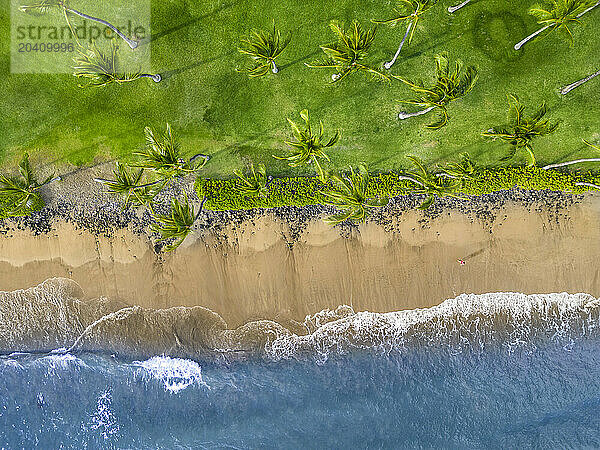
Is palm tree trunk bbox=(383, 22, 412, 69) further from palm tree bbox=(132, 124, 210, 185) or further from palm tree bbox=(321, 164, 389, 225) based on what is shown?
palm tree bbox=(132, 124, 210, 185)

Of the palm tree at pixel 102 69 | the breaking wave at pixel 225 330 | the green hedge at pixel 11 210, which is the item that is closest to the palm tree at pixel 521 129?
the breaking wave at pixel 225 330

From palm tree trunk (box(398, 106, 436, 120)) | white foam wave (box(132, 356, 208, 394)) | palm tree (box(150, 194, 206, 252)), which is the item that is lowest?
white foam wave (box(132, 356, 208, 394))

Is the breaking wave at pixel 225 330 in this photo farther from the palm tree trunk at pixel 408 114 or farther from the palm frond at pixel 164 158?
the palm tree trunk at pixel 408 114

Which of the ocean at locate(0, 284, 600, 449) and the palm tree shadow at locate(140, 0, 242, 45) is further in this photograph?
the ocean at locate(0, 284, 600, 449)

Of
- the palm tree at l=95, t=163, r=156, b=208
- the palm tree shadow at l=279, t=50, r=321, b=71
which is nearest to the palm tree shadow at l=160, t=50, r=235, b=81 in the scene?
the palm tree shadow at l=279, t=50, r=321, b=71

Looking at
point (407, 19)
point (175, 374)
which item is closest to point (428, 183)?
point (407, 19)

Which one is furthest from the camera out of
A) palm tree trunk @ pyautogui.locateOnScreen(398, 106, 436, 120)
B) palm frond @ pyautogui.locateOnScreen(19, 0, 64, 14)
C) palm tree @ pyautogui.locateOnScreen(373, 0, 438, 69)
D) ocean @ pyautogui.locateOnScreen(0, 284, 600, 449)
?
ocean @ pyautogui.locateOnScreen(0, 284, 600, 449)
